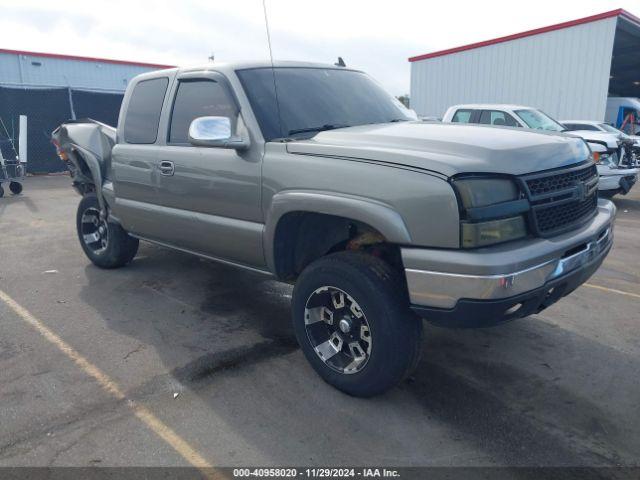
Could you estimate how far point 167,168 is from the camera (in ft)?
13.4

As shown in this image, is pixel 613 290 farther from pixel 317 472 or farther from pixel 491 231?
pixel 317 472

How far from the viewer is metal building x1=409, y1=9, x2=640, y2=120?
1761 cm

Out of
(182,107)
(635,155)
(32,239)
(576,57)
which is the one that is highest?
(576,57)

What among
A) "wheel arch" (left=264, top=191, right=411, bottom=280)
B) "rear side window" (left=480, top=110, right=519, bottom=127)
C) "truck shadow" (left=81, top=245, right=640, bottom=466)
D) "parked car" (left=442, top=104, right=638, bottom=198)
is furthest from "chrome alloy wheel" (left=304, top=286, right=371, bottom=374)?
"rear side window" (left=480, top=110, right=519, bottom=127)

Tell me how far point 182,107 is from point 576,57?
17958mm

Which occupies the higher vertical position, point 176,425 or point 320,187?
point 320,187

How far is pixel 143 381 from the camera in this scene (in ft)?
10.7

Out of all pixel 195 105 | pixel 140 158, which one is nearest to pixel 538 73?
pixel 195 105

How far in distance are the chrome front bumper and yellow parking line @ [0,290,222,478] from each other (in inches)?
52.1

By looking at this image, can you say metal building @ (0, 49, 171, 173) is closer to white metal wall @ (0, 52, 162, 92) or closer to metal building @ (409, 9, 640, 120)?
white metal wall @ (0, 52, 162, 92)

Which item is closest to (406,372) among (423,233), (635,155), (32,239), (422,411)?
(422,411)

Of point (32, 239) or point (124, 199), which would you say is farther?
point (32, 239)

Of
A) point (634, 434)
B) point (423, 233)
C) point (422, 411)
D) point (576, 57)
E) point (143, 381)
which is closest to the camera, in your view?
point (423, 233)

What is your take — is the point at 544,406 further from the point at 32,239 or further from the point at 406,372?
the point at 32,239
